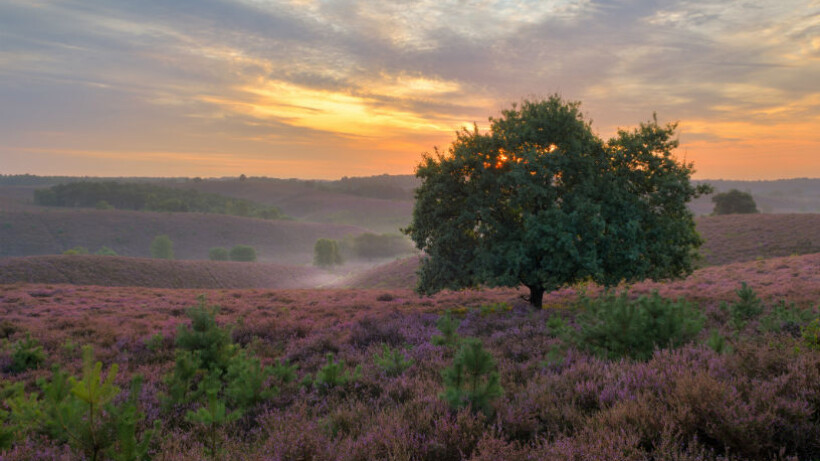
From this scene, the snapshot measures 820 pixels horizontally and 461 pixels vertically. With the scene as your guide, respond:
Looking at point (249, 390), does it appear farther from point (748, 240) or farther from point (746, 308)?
point (748, 240)

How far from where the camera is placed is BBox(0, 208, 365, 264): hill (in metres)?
98.6

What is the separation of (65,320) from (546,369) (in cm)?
1765

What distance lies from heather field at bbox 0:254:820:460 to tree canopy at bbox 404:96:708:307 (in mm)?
2428

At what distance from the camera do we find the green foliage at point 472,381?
15.0ft

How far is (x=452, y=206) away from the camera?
1576 centimetres

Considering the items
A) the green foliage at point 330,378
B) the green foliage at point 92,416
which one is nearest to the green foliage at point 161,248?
the green foliage at point 330,378

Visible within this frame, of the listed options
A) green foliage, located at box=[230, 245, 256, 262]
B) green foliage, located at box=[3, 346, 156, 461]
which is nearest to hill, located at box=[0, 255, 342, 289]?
green foliage, located at box=[230, 245, 256, 262]

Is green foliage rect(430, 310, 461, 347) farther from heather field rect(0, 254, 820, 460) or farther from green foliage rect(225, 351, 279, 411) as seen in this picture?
green foliage rect(225, 351, 279, 411)

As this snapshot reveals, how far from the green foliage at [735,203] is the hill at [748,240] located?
11.8 metres

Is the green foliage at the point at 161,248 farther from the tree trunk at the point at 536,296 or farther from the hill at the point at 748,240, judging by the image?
the tree trunk at the point at 536,296

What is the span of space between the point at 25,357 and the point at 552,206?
15561 mm

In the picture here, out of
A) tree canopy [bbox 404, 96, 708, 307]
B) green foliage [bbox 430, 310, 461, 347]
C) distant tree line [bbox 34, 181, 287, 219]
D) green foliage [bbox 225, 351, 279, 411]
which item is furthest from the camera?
distant tree line [bbox 34, 181, 287, 219]

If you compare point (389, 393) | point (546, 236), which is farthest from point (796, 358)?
point (546, 236)

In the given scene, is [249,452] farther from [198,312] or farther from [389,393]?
[198,312]
